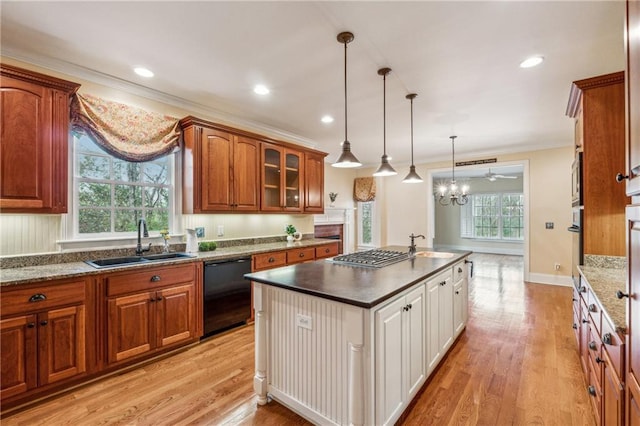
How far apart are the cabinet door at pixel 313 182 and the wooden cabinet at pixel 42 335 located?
9.94ft

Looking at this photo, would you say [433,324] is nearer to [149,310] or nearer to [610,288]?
[610,288]

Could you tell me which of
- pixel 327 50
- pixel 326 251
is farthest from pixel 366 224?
pixel 327 50

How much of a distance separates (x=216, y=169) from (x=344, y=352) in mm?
2577

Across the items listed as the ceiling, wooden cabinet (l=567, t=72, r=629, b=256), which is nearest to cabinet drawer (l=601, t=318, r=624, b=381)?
wooden cabinet (l=567, t=72, r=629, b=256)

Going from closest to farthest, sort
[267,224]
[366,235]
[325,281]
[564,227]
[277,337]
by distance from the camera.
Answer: [325,281] < [277,337] < [267,224] < [564,227] < [366,235]

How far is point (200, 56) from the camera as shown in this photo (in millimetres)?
2402

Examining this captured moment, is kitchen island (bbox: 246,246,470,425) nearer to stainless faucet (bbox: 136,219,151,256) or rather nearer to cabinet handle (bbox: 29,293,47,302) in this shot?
cabinet handle (bbox: 29,293,47,302)

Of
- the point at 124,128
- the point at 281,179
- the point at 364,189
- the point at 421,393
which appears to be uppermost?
the point at 124,128

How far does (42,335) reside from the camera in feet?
6.66

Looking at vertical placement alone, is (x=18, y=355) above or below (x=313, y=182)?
below

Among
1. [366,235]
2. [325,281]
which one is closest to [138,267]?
[325,281]

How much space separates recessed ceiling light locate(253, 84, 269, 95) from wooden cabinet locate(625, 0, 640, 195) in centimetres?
261

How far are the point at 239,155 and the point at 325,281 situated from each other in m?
2.36

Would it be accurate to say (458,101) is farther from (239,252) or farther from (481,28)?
(239,252)
